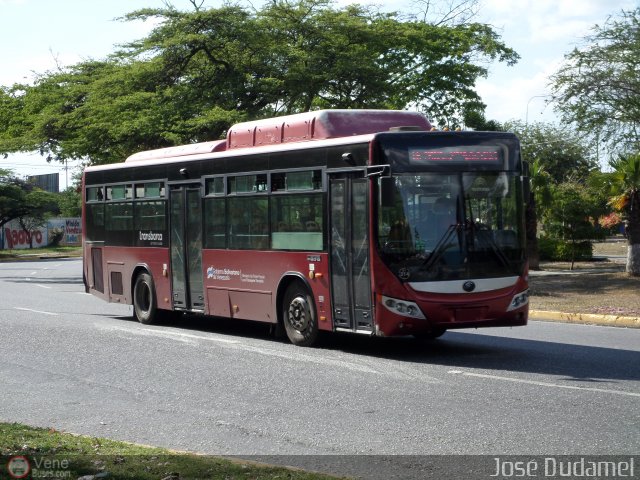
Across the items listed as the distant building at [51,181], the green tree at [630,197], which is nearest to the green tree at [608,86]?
the green tree at [630,197]

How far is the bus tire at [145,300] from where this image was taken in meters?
19.0

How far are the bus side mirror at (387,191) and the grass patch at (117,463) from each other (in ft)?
18.3

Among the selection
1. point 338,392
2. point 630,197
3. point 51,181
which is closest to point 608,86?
point 630,197

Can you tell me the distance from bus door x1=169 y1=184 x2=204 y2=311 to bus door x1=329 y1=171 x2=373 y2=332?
3919 millimetres

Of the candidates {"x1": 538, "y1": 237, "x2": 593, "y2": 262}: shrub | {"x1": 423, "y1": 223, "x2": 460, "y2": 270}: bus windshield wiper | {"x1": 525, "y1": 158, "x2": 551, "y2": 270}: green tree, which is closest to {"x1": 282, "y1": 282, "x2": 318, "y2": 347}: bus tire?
{"x1": 423, "y1": 223, "x2": 460, "y2": 270}: bus windshield wiper

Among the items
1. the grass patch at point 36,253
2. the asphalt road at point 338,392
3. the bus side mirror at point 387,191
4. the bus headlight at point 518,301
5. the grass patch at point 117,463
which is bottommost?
the asphalt road at point 338,392

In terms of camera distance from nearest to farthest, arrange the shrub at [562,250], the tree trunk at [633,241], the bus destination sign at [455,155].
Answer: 1. the bus destination sign at [455,155]
2. the tree trunk at [633,241]
3. the shrub at [562,250]

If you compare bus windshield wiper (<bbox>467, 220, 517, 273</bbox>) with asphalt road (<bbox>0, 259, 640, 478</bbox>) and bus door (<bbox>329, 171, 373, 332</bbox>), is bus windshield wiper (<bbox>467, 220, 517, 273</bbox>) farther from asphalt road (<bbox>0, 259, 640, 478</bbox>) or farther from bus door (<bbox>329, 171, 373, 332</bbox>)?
bus door (<bbox>329, 171, 373, 332</bbox>)

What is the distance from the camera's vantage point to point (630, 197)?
28.2 m

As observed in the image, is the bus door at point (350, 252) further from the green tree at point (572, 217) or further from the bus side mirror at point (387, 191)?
the green tree at point (572, 217)

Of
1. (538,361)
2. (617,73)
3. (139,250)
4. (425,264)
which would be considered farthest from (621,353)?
(617,73)

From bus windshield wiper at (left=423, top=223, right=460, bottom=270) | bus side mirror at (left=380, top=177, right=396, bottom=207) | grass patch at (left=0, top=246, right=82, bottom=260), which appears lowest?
grass patch at (left=0, top=246, right=82, bottom=260)

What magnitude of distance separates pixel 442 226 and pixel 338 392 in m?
3.09

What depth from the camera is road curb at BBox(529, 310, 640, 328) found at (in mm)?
18016
